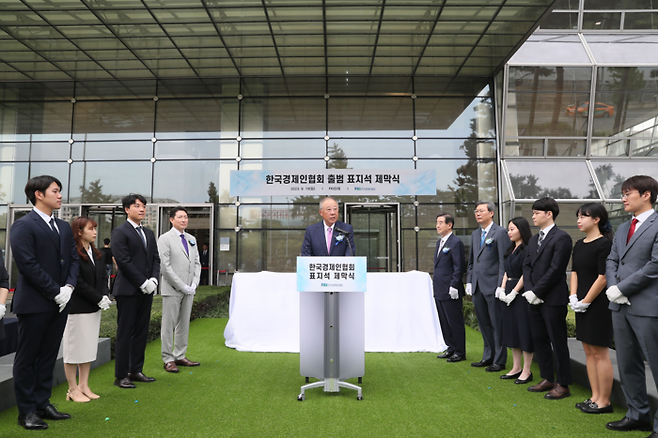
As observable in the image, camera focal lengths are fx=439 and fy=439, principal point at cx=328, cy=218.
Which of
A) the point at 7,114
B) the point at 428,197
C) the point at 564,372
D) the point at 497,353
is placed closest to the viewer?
the point at 564,372

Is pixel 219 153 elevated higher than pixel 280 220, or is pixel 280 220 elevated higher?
pixel 219 153

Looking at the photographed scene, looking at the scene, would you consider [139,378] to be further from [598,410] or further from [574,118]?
[574,118]

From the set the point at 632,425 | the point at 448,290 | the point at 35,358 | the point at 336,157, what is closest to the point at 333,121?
the point at 336,157

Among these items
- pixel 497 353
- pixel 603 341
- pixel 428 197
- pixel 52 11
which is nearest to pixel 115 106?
pixel 52 11

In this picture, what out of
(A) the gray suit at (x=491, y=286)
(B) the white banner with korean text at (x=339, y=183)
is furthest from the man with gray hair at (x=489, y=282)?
(B) the white banner with korean text at (x=339, y=183)

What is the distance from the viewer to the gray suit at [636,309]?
9.25 ft

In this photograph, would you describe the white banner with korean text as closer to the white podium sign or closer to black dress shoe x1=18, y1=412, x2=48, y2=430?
the white podium sign

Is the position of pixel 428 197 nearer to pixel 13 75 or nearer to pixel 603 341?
pixel 603 341

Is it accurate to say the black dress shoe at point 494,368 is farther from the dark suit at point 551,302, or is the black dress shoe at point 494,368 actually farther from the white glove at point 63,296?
the white glove at point 63,296

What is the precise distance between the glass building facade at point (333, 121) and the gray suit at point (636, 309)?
791cm

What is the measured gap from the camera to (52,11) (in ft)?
28.5

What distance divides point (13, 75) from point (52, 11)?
4173mm

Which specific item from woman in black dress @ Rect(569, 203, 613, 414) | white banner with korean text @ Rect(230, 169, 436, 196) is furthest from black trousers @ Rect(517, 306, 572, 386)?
white banner with korean text @ Rect(230, 169, 436, 196)

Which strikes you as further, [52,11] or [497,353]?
[52,11]
